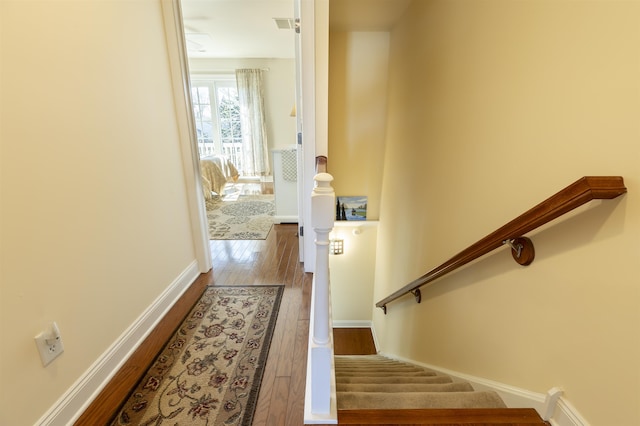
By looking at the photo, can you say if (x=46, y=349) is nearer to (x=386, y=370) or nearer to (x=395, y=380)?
(x=395, y=380)

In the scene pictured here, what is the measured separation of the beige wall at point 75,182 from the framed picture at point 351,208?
2.62 m

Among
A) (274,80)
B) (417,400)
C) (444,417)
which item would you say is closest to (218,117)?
(274,80)

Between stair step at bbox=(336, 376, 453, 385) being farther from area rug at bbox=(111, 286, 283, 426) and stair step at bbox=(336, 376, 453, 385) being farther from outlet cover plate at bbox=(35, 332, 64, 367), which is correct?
outlet cover plate at bbox=(35, 332, 64, 367)

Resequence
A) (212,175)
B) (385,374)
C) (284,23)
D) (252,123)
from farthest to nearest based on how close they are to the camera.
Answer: (252,123) → (212,175) → (284,23) → (385,374)

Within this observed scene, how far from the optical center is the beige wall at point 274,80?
657 cm

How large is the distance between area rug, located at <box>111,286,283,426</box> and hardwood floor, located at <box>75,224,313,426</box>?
0.16 feet

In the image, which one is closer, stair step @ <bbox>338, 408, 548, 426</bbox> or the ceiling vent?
stair step @ <bbox>338, 408, 548, 426</bbox>

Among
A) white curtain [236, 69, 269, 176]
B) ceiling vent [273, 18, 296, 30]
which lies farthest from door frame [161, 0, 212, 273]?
white curtain [236, 69, 269, 176]

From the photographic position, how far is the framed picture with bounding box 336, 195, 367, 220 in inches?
163

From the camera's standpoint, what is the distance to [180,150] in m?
2.08

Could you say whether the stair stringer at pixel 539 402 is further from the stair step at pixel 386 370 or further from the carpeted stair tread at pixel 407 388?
the stair step at pixel 386 370

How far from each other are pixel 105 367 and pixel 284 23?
14.5 feet

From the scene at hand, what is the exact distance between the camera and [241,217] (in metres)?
4.09

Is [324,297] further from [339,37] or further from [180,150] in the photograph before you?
[339,37]
